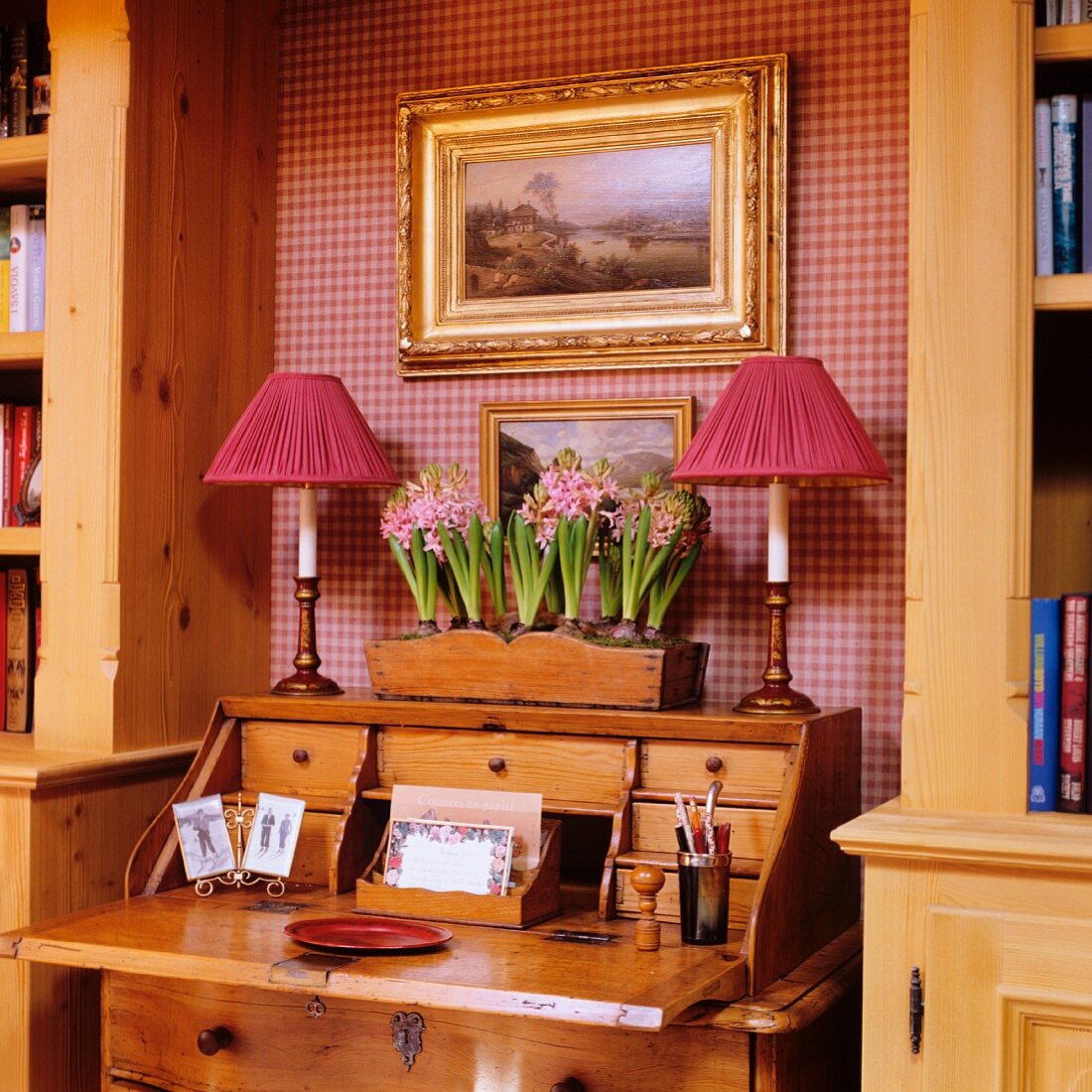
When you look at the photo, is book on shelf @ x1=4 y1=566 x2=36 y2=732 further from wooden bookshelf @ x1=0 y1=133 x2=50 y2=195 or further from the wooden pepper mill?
the wooden pepper mill

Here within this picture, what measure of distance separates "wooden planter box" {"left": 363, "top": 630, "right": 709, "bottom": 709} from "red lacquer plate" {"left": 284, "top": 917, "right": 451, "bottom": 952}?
42cm

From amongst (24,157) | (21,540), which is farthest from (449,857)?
(24,157)

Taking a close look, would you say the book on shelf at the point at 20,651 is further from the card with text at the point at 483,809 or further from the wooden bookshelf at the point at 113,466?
the card with text at the point at 483,809

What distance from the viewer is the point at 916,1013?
1.87 m

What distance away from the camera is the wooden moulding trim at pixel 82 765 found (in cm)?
236

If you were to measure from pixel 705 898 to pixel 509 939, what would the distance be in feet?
0.91

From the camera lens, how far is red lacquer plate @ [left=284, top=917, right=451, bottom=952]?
197 cm

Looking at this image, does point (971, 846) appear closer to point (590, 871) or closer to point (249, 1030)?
point (590, 871)

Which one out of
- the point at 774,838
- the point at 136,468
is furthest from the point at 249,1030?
the point at 136,468

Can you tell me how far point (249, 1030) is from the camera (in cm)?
217

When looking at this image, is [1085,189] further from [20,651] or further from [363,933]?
[20,651]

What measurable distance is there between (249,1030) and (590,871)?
66 cm

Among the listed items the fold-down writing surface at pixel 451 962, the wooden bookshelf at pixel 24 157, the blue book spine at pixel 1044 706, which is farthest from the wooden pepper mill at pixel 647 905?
the wooden bookshelf at pixel 24 157

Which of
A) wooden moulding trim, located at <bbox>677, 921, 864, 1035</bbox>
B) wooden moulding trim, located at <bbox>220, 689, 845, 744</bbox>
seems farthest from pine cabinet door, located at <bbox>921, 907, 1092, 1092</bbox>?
wooden moulding trim, located at <bbox>220, 689, 845, 744</bbox>
